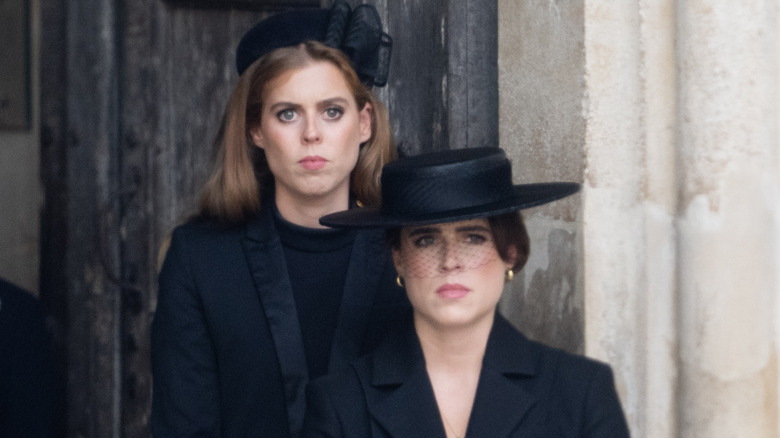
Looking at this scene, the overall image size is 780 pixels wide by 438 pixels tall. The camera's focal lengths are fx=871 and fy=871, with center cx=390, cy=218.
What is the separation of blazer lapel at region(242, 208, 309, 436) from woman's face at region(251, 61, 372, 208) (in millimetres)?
122

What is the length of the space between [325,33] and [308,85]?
175 mm

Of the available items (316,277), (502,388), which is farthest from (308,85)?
(502,388)

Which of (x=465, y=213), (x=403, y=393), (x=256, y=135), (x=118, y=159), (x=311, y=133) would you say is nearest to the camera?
(x=465, y=213)

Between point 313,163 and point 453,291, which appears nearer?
point 453,291

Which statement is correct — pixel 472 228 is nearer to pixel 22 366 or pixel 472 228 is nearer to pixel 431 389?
pixel 431 389

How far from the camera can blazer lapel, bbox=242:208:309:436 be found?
1.82 meters

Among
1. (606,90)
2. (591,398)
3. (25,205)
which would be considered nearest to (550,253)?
(606,90)

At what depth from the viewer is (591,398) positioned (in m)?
1.52

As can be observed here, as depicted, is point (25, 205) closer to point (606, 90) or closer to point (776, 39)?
point (606, 90)

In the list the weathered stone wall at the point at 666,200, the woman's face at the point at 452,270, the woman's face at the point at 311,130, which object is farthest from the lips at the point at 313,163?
the weathered stone wall at the point at 666,200

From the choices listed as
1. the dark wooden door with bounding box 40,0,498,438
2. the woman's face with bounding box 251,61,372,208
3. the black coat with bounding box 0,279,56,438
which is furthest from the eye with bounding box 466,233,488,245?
the dark wooden door with bounding box 40,0,498,438

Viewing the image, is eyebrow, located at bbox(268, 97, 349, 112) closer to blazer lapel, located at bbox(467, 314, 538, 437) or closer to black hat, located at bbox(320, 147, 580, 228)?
black hat, located at bbox(320, 147, 580, 228)

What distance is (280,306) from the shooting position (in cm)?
186

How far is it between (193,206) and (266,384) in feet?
3.19
